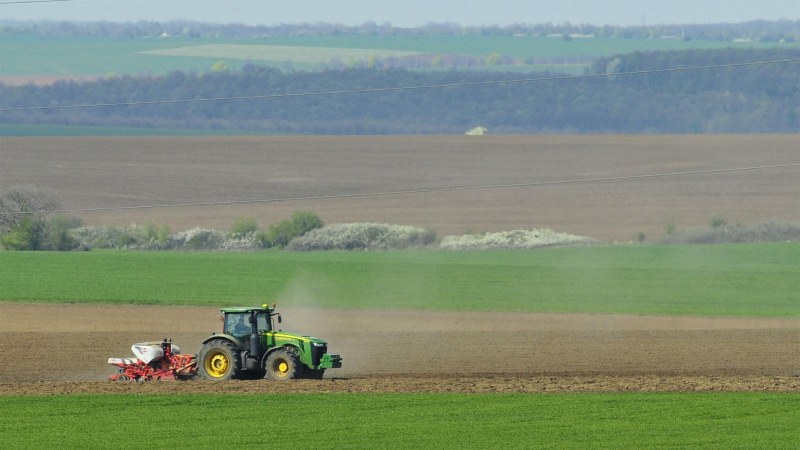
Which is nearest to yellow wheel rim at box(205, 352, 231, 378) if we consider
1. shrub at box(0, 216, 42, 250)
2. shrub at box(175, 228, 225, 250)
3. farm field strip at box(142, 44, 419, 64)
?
shrub at box(0, 216, 42, 250)

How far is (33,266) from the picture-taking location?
169ft

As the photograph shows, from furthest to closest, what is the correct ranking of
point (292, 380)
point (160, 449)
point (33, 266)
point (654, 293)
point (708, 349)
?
point (33, 266), point (654, 293), point (708, 349), point (292, 380), point (160, 449)

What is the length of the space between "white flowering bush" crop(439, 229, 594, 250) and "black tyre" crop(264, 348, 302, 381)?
33.7m

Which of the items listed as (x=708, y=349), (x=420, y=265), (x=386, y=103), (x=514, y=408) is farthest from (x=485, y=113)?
(x=514, y=408)

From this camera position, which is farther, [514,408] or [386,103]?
[386,103]

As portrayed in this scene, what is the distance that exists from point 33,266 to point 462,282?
1560 cm

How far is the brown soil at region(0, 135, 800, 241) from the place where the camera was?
70000 mm

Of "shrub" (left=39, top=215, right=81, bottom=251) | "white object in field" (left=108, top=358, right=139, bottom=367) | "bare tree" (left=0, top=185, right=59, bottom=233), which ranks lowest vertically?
"shrub" (left=39, top=215, right=81, bottom=251)

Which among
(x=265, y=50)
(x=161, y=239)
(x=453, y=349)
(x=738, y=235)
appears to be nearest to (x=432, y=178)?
(x=161, y=239)

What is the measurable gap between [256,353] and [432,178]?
54.5 metres

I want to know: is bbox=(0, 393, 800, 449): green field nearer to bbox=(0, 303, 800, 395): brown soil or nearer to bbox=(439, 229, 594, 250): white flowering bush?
bbox=(0, 303, 800, 395): brown soil

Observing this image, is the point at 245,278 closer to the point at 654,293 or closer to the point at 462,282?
the point at 462,282

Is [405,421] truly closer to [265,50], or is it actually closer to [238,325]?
[238,325]

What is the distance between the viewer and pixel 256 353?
2744 centimetres
